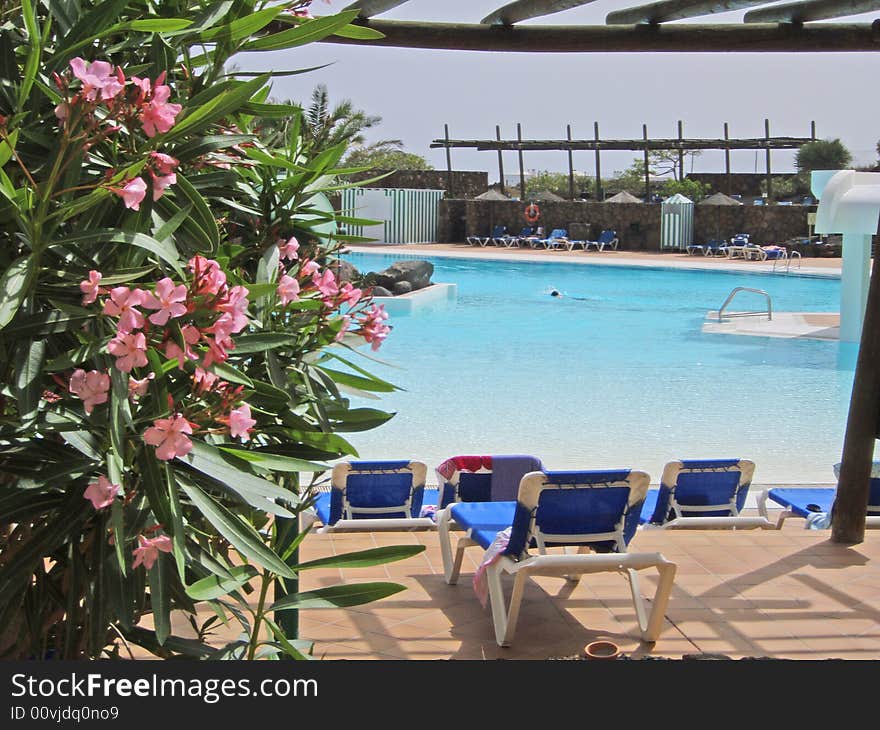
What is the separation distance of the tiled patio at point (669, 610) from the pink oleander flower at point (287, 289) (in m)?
2.41

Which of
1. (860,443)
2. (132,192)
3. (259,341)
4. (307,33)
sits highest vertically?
(307,33)

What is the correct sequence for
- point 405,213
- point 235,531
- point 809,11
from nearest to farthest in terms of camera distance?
1. point 235,531
2. point 809,11
3. point 405,213

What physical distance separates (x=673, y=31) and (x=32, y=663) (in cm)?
377

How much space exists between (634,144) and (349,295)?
41.7 m

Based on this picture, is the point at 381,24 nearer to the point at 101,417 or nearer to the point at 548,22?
the point at 548,22

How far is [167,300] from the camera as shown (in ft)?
4.81

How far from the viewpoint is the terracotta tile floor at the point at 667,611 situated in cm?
421

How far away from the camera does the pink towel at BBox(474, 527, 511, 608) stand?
14.6 feet

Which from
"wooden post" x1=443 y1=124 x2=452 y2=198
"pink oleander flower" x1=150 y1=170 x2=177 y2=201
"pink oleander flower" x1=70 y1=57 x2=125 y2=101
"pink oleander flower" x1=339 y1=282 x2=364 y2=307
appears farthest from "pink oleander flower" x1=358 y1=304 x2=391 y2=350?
"wooden post" x1=443 y1=124 x2=452 y2=198

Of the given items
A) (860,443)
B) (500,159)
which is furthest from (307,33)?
(500,159)

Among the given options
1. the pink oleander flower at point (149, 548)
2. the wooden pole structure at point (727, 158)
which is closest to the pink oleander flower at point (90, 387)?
the pink oleander flower at point (149, 548)

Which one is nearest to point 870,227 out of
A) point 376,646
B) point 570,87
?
point 376,646

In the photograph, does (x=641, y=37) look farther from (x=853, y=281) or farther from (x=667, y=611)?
(x=853, y=281)

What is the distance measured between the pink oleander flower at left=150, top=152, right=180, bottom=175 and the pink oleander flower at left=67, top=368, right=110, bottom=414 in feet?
1.01
